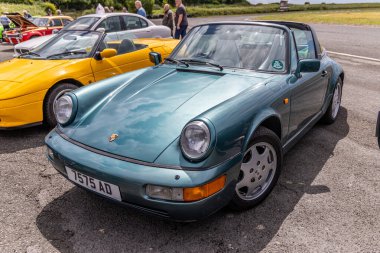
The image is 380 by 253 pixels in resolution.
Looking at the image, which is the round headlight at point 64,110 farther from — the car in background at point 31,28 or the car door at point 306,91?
the car in background at point 31,28

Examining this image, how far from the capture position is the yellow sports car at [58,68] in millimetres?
4164

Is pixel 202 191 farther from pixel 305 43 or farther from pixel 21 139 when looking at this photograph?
pixel 21 139

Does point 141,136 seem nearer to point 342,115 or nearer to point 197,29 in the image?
point 197,29

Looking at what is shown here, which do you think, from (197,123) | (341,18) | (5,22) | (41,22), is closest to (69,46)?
(197,123)

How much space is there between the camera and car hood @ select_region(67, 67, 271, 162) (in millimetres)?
2361

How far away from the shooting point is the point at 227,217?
261 cm

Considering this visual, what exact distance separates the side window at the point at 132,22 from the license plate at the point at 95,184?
6676 millimetres

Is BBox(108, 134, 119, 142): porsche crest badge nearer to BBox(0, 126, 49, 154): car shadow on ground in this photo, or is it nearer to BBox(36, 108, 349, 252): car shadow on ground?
BBox(36, 108, 349, 252): car shadow on ground

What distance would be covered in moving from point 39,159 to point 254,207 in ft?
7.88

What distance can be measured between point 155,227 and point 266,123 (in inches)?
48.1

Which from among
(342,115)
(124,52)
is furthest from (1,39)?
(342,115)

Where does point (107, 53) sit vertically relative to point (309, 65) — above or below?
below

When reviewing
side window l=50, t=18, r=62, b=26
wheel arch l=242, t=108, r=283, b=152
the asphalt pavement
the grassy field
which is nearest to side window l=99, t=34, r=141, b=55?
the asphalt pavement

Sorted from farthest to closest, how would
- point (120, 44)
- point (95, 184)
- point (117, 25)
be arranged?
point (117, 25) → point (120, 44) → point (95, 184)
